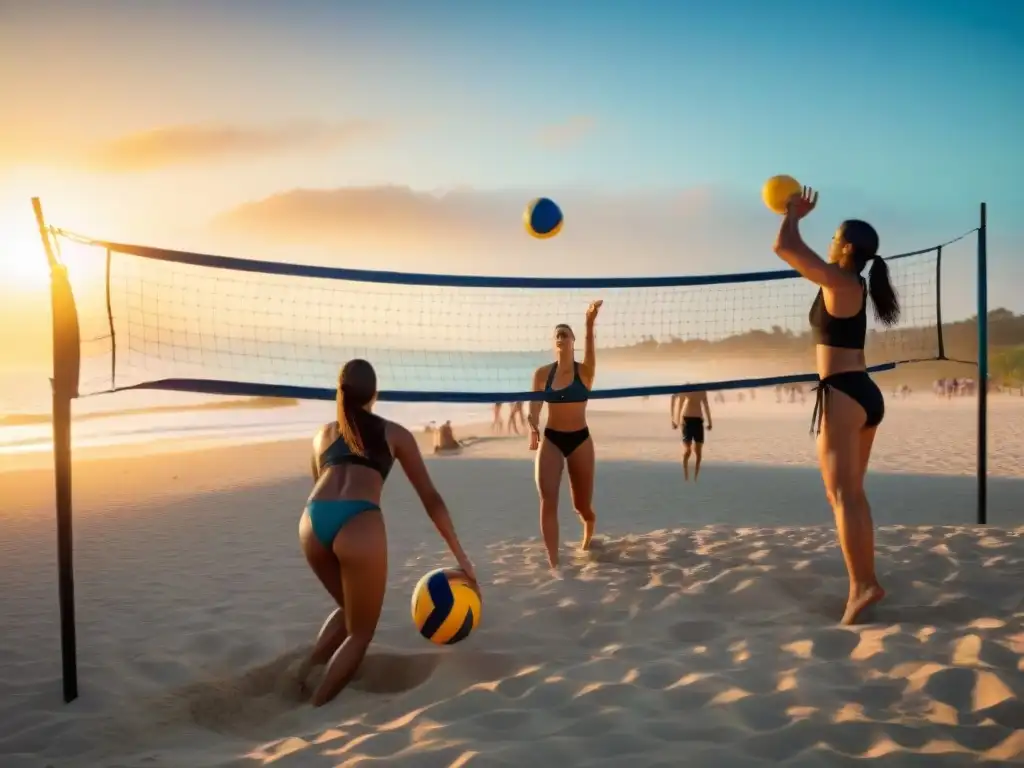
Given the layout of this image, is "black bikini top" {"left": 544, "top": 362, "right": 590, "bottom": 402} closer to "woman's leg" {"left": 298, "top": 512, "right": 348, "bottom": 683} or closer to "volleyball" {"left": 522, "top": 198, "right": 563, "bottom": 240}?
"volleyball" {"left": 522, "top": 198, "right": 563, "bottom": 240}

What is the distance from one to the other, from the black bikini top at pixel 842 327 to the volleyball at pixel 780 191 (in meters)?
0.49

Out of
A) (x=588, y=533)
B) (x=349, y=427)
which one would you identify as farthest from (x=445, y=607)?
(x=588, y=533)

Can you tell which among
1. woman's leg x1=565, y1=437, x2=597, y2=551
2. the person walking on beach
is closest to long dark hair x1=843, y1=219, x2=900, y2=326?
woman's leg x1=565, y1=437, x2=597, y2=551

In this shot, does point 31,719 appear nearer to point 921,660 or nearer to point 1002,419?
point 921,660

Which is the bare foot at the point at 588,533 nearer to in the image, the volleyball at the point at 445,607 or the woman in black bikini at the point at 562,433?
the woman in black bikini at the point at 562,433

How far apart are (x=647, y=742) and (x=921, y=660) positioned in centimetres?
133

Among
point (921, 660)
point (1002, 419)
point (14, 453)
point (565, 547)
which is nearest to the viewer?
point (921, 660)

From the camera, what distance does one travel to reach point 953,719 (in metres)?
2.76

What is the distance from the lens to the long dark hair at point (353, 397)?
3461mm

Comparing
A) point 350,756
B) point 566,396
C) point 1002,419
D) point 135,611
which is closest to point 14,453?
point 135,611

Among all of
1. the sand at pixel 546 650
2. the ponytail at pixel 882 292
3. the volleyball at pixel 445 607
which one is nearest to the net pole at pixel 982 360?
the sand at pixel 546 650

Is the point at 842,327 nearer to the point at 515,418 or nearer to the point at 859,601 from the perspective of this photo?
the point at 859,601

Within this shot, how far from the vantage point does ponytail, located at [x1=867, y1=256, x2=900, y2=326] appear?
4.12 m

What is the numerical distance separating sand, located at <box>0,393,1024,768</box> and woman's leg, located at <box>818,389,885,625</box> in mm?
239
